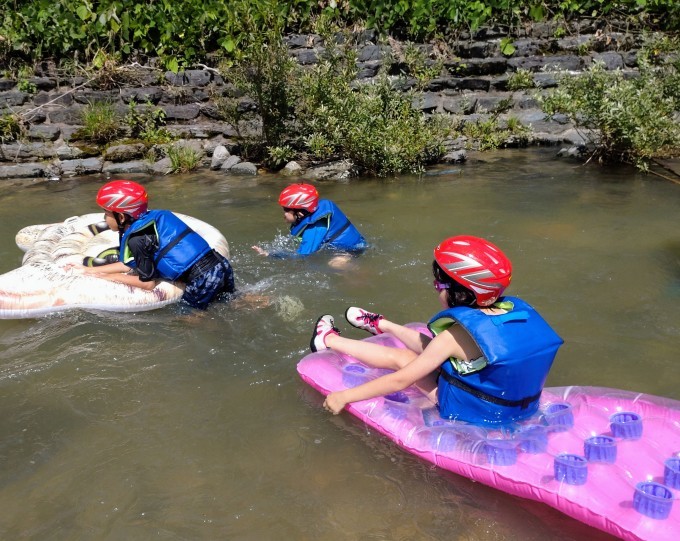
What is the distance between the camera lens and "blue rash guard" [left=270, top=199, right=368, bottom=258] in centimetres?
624

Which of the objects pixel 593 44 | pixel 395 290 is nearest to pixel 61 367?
pixel 395 290

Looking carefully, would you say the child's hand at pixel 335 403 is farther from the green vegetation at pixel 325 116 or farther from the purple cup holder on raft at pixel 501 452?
the green vegetation at pixel 325 116

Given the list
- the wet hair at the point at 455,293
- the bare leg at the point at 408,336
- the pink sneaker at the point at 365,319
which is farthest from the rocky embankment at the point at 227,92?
the wet hair at the point at 455,293

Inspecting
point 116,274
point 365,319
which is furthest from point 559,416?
point 116,274

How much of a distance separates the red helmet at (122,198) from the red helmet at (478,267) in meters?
2.78

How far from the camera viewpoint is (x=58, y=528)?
309cm

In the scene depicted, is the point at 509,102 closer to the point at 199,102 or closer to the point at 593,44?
Answer: the point at 593,44

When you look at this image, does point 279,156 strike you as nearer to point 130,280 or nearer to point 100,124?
point 100,124

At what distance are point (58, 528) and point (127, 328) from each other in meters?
2.20

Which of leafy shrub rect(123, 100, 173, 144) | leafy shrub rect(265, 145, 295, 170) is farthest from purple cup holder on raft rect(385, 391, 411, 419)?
leafy shrub rect(123, 100, 173, 144)

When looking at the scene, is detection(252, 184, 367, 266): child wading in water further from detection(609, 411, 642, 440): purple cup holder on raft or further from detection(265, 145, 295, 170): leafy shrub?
detection(265, 145, 295, 170): leafy shrub

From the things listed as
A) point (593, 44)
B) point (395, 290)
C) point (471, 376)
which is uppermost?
point (593, 44)

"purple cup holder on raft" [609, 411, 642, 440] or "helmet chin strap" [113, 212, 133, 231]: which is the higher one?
"helmet chin strap" [113, 212, 133, 231]

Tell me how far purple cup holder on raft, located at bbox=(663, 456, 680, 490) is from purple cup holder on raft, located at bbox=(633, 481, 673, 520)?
7 centimetres
